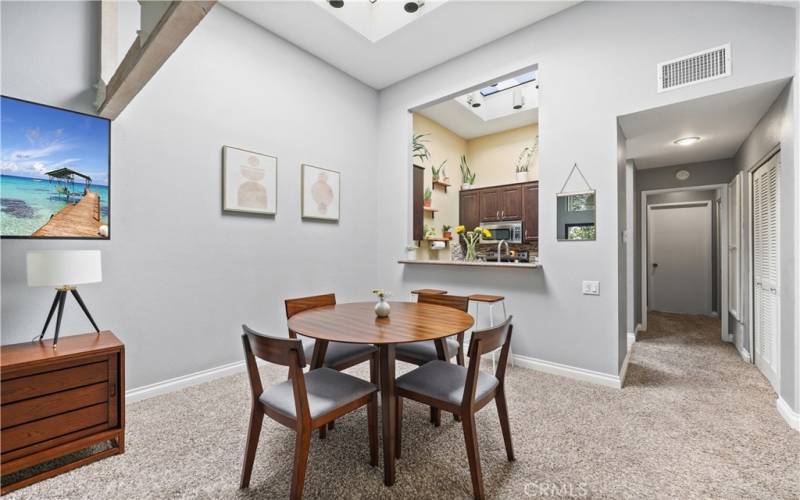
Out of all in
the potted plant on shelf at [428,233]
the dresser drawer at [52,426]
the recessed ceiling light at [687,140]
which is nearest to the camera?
the dresser drawer at [52,426]

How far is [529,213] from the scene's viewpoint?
5.39 meters

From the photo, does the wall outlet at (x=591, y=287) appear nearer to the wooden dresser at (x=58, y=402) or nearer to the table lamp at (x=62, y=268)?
the wooden dresser at (x=58, y=402)

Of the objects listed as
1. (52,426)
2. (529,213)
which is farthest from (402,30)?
(52,426)

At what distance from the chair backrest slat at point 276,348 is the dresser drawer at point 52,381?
3.52 ft

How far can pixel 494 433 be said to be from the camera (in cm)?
212

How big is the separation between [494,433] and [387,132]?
141 inches

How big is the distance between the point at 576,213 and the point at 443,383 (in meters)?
2.11

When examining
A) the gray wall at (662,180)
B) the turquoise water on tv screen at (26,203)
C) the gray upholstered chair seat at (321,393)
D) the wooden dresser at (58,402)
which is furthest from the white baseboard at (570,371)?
the turquoise water on tv screen at (26,203)

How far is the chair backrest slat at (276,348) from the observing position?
1.42 meters

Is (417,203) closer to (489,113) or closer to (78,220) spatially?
(489,113)

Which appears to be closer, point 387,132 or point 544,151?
point 544,151

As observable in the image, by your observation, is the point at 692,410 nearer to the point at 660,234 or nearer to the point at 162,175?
the point at 162,175

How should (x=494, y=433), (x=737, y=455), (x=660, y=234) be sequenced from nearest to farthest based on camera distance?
(x=737, y=455) → (x=494, y=433) → (x=660, y=234)

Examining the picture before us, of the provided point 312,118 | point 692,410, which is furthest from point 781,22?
point 312,118
